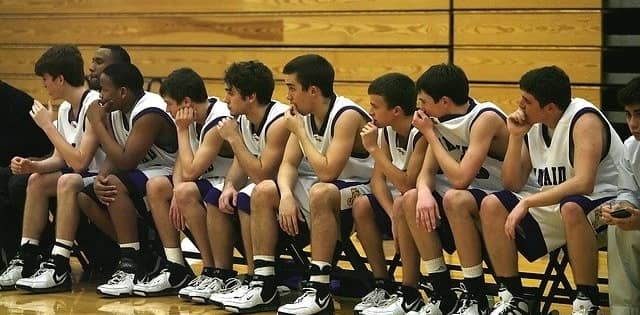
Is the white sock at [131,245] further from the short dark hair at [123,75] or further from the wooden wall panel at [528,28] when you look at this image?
the wooden wall panel at [528,28]

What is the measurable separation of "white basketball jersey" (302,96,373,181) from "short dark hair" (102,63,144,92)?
1198mm

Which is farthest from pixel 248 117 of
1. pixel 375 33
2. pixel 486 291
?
pixel 375 33

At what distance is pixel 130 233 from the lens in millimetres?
6352

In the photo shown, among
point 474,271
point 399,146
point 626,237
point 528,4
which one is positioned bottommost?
point 474,271

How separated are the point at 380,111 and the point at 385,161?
269 mm

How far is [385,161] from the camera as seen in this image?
542cm

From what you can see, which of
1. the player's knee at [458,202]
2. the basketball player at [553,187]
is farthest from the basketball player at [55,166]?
the basketball player at [553,187]

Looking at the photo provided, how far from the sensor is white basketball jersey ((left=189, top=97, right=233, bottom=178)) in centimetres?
616

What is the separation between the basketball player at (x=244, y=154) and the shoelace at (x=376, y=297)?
2.13ft

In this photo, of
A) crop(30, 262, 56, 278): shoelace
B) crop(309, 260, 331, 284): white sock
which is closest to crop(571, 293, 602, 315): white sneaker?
crop(309, 260, 331, 284): white sock

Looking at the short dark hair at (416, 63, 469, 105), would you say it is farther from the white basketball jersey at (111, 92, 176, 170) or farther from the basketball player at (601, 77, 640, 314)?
the white basketball jersey at (111, 92, 176, 170)

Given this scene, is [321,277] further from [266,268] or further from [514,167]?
[514,167]

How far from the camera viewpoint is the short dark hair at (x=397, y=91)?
5.52 metres

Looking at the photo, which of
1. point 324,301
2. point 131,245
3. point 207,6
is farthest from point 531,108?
point 207,6
